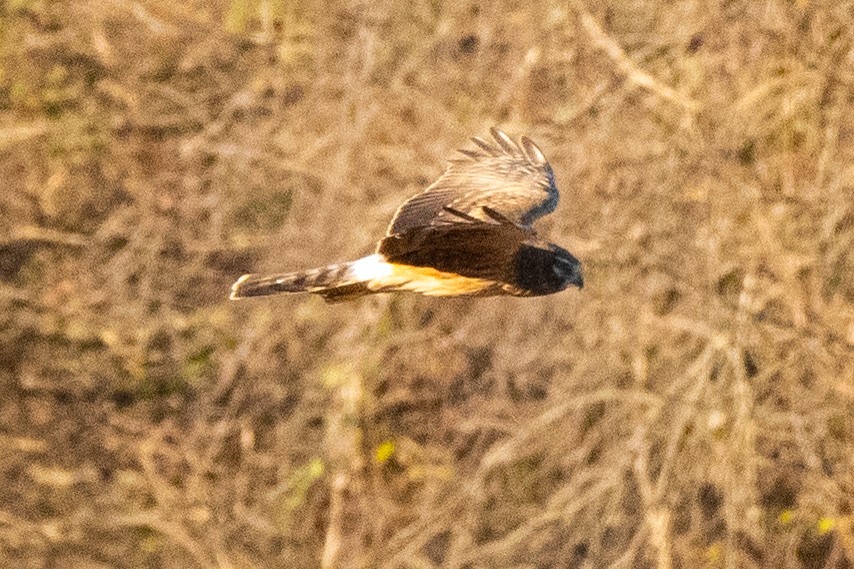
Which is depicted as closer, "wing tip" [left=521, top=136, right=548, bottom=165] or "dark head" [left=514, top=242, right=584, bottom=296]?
"dark head" [left=514, top=242, right=584, bottom=296]

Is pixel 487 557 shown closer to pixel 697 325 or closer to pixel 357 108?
pixel 697 325

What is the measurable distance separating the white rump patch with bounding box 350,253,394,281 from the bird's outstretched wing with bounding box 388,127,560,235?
5.0 inches

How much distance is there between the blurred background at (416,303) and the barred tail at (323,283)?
2.70 m

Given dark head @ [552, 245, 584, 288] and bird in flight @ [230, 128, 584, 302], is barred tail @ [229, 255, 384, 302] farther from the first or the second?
dark head @ [552, 245, 584, 288]

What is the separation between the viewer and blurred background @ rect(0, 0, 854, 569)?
748 cm

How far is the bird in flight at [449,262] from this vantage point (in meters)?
4.33

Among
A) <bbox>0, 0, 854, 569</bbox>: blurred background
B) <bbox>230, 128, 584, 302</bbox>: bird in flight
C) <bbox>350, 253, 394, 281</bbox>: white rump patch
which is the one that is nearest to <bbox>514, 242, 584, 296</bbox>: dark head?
<bbox>230, 128, 584, 302</bbox>: bird in flight

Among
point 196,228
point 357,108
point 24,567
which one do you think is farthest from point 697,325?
point 24,567

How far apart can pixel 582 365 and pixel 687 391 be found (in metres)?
0.51

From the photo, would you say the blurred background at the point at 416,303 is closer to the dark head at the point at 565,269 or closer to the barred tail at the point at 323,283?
the barred tail at the point at 323,283

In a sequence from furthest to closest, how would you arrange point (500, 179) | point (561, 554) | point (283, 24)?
point (283, 24), point (561, 554), point (500, 179)

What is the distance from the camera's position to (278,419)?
751 centimetres

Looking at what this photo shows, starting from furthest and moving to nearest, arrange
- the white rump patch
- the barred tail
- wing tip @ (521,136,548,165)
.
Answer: wing tip @ (521,136,548,165), the white rump patch, the barred tail

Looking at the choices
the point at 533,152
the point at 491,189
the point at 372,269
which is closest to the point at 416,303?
the point at 533,152
